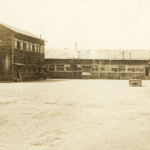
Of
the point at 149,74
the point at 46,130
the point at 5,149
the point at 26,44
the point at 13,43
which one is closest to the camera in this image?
the point at 5,149

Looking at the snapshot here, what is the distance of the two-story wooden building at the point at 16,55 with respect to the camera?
28172mm

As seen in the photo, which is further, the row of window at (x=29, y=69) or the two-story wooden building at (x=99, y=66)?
the two-story wooden building at (x=99, y=66)

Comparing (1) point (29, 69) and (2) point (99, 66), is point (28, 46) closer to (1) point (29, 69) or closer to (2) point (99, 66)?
(1) point (29, 69)

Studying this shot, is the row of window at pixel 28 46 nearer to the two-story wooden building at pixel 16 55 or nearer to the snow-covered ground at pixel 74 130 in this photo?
the two-story wooden building at pixel 16 55

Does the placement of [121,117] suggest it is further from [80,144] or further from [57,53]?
[57,53]

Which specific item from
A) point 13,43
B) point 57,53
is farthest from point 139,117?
point 57,53

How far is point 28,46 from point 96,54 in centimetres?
1707

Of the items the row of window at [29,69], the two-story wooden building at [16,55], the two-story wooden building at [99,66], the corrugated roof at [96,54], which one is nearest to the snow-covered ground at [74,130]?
the two-story wooden building at [16,55]

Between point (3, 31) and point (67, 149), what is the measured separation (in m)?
26.2

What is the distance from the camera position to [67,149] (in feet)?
13.8

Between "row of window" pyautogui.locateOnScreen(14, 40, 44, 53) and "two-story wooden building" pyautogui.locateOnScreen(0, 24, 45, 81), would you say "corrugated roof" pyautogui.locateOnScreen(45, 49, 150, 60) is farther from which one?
"two-story wooden building" pyautogui.locateOnScreen(0, 24, 45, 81)

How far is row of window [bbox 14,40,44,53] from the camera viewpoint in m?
29.4

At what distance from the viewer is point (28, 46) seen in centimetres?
3206

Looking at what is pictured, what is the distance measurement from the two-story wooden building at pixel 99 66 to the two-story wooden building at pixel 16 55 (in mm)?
9502
